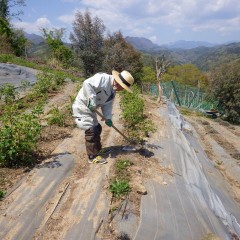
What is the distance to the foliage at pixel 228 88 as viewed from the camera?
54.1ft

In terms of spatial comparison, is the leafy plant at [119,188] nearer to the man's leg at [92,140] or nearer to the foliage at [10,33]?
the man's leg at [92,140]

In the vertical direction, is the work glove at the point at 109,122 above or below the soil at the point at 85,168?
above

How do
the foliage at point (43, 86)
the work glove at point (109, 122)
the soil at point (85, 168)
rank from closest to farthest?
the soil at point (85, 168)
the work glove at point (109, 122)
the foliage at point (43, 86)

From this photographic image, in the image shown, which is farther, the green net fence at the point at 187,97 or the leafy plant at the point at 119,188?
the green net fence at the point at 187,97

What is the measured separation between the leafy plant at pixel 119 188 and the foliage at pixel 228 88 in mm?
14190

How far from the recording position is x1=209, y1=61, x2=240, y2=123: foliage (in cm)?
1650

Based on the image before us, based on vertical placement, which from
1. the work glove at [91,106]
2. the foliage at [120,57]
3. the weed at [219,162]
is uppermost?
the work glove at [91,106]

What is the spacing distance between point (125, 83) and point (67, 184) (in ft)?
5.33

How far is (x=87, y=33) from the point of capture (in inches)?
904

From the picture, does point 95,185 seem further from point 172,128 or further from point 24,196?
point 172,128

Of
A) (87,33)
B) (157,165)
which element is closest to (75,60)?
(87,33)

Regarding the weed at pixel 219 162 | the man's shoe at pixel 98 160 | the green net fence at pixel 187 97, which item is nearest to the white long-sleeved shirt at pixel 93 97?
the man's shoe at pixel 98 160

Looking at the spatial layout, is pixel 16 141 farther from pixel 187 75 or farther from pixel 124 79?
pixel 187 75

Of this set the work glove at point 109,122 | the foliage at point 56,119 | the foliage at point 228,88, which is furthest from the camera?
the foliage at point 228,88
